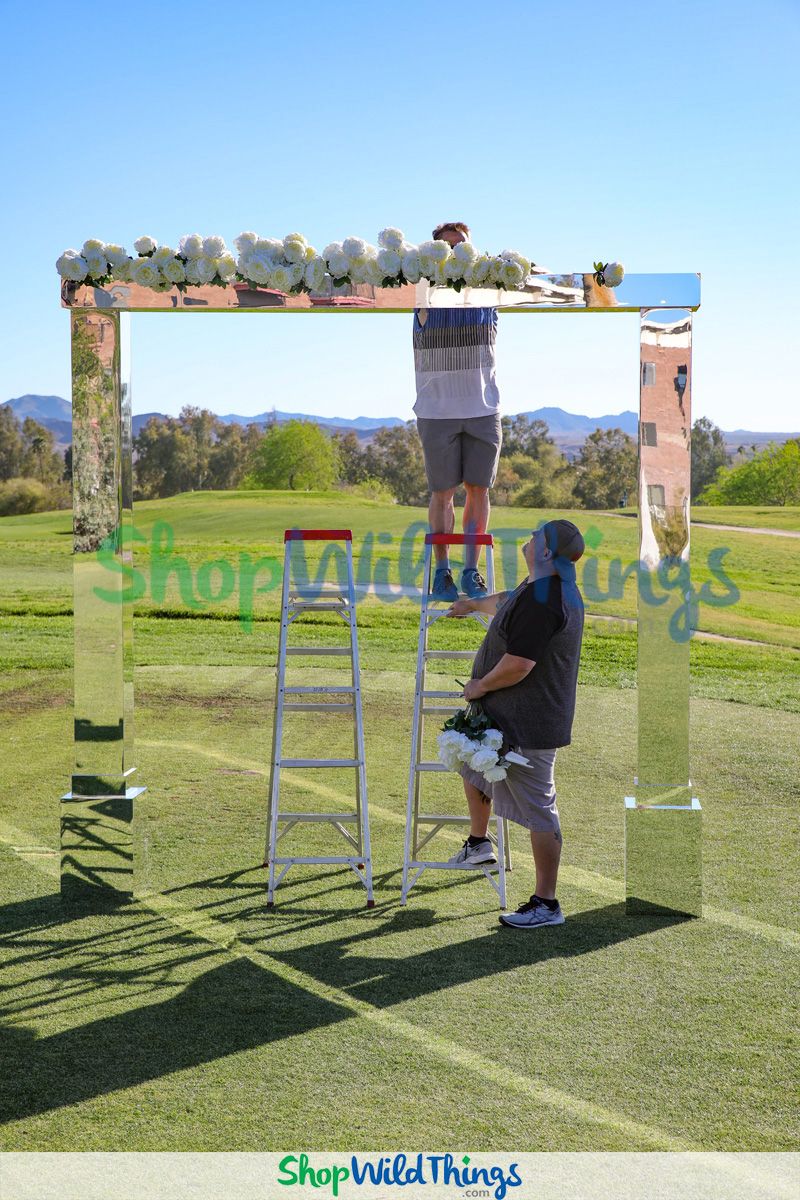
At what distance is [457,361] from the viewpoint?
527 centimetres

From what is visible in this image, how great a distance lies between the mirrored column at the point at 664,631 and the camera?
454 cm

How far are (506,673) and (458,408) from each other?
146 centimetres

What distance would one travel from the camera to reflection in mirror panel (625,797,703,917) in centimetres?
454

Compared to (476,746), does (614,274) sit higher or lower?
higher

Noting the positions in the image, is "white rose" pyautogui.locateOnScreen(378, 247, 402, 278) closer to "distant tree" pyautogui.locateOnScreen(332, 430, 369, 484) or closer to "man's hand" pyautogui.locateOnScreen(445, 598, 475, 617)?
"man's hand" pyautogui.locateOnScreen(445, 598, 475, 617)

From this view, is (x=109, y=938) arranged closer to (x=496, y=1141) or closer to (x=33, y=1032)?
(x=33, y=1032)

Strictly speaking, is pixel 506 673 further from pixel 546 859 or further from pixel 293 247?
pixel 293 247

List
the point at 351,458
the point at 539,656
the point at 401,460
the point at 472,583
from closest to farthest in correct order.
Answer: the point at 539,656 → the point at 472,583 → the point at 401,460 → the point at 351,458

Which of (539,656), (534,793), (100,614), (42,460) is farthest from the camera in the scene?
(42,460)

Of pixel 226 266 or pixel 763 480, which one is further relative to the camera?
pixel 763 480

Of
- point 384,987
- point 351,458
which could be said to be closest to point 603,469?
point 351,458

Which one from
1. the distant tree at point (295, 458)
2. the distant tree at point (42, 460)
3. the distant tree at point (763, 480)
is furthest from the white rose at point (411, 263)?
the distant tree at point (763, 480)

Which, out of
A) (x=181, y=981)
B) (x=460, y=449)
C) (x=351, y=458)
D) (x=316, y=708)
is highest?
(x=351, y=458)

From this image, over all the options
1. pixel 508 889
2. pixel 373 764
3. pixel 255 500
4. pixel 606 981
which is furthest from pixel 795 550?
pixel 606 981
